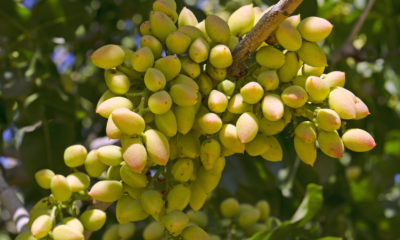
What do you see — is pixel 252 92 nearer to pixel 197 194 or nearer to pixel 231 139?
pixel 231 139

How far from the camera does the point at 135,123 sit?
0.82 meters

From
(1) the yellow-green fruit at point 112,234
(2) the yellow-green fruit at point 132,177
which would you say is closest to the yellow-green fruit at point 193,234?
(2) the yellow-green fruit at point 132,177

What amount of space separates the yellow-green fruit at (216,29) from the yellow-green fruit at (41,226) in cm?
42

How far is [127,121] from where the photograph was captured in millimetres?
812

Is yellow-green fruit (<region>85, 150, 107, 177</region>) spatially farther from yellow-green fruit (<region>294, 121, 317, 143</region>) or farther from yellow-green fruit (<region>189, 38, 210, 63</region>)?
yellow-green fruit (<region>294, 121, 317, 143</region>)

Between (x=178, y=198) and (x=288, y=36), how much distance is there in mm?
317

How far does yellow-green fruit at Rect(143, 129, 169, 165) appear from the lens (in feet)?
2.71

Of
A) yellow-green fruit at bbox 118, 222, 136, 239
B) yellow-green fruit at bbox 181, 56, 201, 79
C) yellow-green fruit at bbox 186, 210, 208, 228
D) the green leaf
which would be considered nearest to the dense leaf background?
the green leaf

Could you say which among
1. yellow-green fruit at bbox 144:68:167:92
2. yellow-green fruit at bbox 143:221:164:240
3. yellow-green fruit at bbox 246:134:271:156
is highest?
yellow-green fruit at bbox 144:68:167:92

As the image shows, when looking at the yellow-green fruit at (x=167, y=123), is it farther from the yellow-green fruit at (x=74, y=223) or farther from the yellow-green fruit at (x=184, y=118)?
the yellow-green fruit at (x=74, y=223)

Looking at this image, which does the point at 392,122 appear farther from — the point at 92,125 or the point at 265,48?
the point at 265,48

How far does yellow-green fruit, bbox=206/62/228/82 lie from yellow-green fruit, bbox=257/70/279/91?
71mm

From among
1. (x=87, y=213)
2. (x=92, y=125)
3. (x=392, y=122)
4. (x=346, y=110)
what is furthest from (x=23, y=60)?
(x=392, y=122)

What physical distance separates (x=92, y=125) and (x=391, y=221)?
3.78ft
